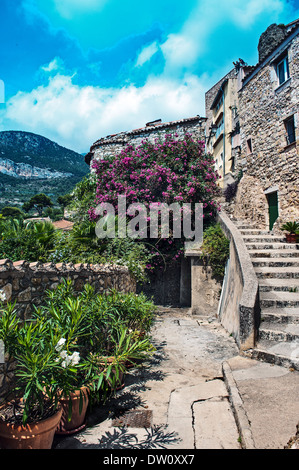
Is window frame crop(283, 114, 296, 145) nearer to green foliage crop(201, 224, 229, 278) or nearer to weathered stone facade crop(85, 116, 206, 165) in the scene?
weathered stone facade crop(85, 116, 206, 165)

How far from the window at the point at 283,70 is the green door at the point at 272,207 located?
4330 mm

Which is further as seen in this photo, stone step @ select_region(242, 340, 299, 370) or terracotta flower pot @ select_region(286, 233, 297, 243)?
terracotta flower pot @ select_region(286, 233, 297, 243)

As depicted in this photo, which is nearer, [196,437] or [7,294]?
[196,437]

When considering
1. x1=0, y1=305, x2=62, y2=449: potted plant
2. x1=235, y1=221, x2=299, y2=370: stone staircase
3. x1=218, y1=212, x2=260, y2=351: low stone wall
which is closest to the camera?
x1=0, y1=305, x2=62, y2=449: potted plant

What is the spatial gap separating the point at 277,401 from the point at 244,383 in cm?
54

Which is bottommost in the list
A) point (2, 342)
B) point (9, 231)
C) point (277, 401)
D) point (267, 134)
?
point (277, 401)

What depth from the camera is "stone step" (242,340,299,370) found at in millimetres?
3844

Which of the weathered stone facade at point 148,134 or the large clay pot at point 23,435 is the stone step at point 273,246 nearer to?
the large clay pot at point 23,435

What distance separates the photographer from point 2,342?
236 cm

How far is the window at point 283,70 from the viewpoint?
10703 millimetres

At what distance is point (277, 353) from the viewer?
160 inches

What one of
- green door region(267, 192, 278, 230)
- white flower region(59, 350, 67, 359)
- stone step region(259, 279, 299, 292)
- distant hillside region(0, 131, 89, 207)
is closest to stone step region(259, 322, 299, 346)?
stone step region(259, 279, 299, 292)
